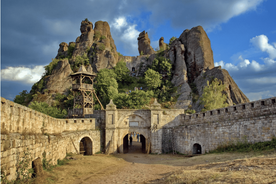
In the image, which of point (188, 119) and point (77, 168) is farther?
point (188, 119)

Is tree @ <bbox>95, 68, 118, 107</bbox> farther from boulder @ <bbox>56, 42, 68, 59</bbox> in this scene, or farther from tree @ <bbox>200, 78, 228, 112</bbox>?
boulder @ <bbox>56, 42, 68, 59</bbox>

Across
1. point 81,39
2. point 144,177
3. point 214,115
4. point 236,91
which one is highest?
point 81,39

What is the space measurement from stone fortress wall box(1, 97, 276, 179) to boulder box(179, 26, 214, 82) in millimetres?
23892

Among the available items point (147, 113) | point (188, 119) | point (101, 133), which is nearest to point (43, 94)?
point (101, 133)

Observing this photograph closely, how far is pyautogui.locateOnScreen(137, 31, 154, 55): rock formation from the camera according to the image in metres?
71.1

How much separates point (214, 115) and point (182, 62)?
2970 centimetres

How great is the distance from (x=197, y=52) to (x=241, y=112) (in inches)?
1243

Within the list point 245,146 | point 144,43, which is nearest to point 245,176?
point 245,146

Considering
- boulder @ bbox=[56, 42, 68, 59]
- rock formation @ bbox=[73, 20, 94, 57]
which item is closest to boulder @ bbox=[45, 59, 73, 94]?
rock formation @ bbox=[73, 20, 94, 57]

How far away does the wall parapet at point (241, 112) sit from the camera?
15.1m

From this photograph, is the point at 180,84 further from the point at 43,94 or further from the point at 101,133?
the point at 43,94

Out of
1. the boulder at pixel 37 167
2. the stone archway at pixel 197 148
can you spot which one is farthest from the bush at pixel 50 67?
the boulder at pixel 37 167

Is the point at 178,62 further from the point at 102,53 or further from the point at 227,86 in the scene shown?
the point at 102,53

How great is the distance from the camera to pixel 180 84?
45.8 metres
